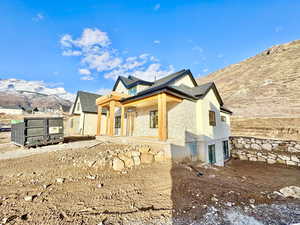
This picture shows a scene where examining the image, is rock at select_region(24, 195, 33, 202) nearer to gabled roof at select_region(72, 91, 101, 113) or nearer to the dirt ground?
the dirt ground

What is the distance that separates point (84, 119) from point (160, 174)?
14.6 metres

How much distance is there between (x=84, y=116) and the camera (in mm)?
16172

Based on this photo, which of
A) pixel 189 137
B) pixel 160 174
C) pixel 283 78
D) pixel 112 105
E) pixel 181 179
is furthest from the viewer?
pixel 283 78

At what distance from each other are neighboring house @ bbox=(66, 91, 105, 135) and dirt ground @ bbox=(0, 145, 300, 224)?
38.8 ft

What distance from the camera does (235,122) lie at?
51.2 ft

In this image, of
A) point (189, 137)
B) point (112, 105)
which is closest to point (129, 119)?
point (112, 105)

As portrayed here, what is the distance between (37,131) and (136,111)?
22.9 feet

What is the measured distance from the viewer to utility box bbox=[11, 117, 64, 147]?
774 centimetres

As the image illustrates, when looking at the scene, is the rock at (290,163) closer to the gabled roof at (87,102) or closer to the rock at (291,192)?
the rock at (291,192)

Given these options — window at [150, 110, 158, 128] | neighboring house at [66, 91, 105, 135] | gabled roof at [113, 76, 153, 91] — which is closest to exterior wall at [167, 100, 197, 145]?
window at [150, 110, 158, 128]

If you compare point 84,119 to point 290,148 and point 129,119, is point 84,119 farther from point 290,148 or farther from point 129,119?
point 290,148

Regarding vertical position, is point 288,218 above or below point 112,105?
below

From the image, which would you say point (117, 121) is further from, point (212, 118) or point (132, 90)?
point (212, 118)

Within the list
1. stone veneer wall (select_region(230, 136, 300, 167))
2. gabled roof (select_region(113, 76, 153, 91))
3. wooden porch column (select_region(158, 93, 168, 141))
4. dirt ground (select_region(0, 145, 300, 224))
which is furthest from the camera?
gabled roof (select_region(113, 76, 153, 91))
